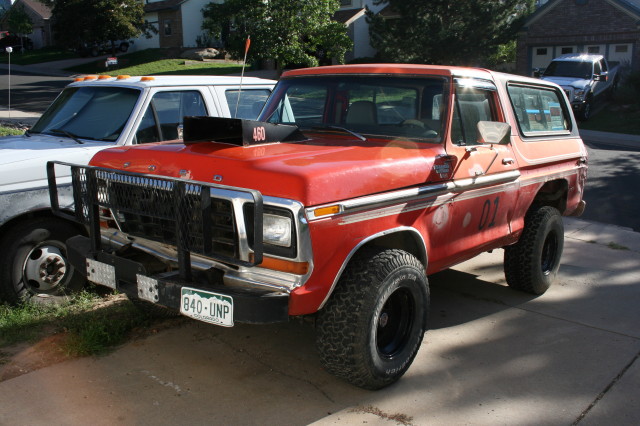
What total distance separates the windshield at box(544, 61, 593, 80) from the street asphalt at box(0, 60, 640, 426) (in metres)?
16.8

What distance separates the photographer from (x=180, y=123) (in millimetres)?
6016

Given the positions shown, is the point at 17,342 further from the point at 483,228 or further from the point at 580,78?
the point at 580,78

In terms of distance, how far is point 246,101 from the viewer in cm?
667

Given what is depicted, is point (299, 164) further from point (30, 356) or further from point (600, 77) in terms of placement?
point (600, 77)

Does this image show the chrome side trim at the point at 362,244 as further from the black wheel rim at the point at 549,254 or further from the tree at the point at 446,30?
the tree at the point at 446,30

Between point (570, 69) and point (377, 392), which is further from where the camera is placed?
point (570, 69)

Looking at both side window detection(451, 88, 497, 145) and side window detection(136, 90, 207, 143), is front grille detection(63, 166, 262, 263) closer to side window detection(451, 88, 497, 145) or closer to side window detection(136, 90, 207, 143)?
side window detection(136, 90, 207, 143)

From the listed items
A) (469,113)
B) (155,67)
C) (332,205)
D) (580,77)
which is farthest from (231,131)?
(155,67)

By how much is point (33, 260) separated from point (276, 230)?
253 centimetres

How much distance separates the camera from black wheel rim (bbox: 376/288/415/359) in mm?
4051

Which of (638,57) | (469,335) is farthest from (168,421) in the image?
(638,57)

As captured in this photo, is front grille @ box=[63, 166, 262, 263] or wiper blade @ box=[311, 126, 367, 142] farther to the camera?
wiper blade @ box=[311, 126, 367, 142]

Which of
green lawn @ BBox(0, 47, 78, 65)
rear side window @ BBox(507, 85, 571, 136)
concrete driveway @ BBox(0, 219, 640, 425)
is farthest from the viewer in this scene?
green lawn @ BBox(0, 47, 78, 65)

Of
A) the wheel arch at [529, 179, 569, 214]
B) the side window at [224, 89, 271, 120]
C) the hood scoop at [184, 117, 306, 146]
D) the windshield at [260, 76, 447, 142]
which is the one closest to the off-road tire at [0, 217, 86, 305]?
the hood scoop at [184, 117, 306, 146]
